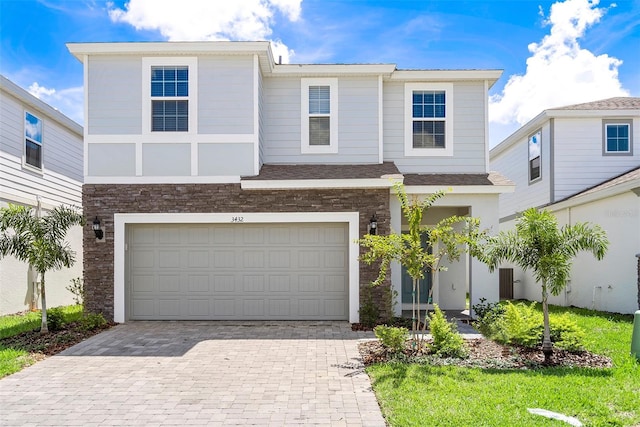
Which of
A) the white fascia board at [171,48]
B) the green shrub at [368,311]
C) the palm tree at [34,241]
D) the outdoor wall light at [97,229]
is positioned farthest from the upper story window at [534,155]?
the palm tree at [34,241]

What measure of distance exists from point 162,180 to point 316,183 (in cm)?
344

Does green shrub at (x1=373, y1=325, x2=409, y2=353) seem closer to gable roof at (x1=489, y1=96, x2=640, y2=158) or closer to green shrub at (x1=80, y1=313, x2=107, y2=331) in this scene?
green shrub at (x1=80, y1=313, x2=107, y2=331)

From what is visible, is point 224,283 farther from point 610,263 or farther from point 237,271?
point 610,263

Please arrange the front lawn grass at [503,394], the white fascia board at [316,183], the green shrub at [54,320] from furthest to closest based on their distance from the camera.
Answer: the white fascia board at [316,183], the green shrub at [54,320], the front lawn grass at [503,394]

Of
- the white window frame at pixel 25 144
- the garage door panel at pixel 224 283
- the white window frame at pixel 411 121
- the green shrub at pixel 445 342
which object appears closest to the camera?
the green shrub at pixel 445 342

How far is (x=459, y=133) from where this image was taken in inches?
466

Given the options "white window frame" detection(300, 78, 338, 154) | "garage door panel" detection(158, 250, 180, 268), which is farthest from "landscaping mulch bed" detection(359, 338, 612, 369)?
"white window frame" detection(300, 78, 338, 154)

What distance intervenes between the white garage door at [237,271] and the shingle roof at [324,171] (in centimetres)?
116

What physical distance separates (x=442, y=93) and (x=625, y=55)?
5.10 m

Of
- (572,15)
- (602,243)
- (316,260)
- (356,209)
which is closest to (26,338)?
(316,260)

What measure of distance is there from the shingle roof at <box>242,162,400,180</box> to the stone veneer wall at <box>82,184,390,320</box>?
14.0 inches

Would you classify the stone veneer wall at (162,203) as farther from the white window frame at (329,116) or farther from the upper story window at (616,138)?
the upper story window at (616,138)

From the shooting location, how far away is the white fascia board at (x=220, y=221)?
1065cm

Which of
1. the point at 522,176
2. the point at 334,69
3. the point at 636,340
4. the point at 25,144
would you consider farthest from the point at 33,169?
the point at 522,176
